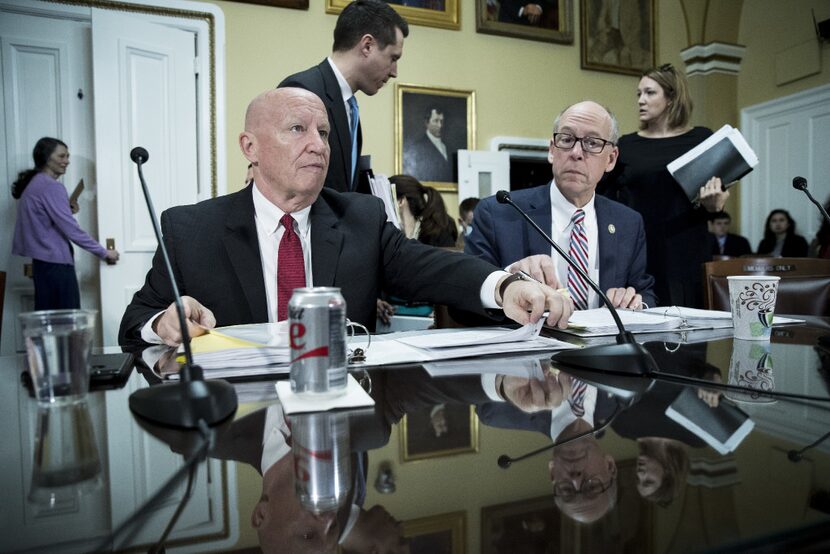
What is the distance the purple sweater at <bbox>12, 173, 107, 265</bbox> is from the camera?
13.5ft

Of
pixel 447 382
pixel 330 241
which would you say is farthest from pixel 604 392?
pixel 330 241

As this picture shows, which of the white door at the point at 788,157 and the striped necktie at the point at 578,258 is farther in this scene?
the white door at the point at 788,157

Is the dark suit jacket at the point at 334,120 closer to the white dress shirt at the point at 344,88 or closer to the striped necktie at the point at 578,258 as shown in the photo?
the white dress shirt at the point at 344,88

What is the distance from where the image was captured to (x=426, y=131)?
5.29m

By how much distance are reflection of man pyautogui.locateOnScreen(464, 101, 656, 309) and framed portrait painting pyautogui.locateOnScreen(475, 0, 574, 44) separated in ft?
12.3

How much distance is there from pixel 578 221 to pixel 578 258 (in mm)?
157

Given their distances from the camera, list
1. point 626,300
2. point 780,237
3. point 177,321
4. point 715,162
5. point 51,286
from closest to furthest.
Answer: point 177,321, point 626,300, point 715,162, point 51,286, point 780,237

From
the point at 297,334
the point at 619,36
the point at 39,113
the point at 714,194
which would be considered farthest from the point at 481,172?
the point at 297,334

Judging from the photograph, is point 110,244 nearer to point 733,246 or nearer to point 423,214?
point 423,214

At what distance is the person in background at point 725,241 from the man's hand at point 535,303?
565 centimetres

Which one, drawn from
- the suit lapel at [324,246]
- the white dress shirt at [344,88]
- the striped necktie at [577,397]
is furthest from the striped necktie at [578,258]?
the white dress shirt at [344,88]

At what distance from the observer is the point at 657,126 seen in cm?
309

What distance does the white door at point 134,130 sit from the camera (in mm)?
4129

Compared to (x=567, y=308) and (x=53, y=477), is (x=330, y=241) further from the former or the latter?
(x=53, y=477)
